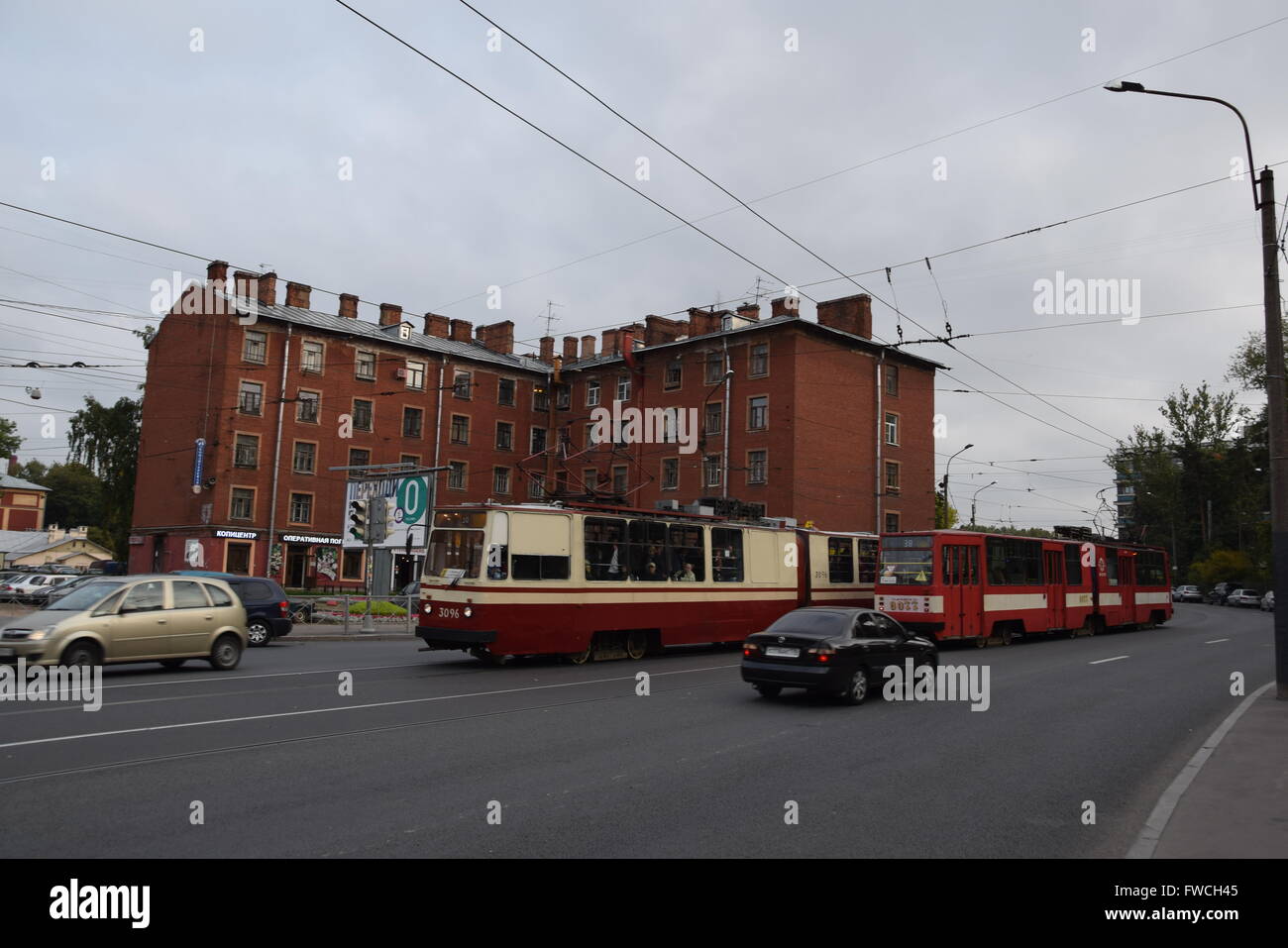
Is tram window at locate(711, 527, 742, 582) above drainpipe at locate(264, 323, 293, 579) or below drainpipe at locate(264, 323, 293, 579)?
below

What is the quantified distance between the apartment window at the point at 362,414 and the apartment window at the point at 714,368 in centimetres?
1946

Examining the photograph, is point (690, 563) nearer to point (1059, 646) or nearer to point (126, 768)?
point (1059, 646)

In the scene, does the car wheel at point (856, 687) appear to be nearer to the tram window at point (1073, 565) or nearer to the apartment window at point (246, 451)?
the tram window at point (1073, 565)

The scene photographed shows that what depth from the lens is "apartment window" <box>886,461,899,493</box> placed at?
51.8 meters

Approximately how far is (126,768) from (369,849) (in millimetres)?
3394

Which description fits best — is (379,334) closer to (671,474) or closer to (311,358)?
(311,358)

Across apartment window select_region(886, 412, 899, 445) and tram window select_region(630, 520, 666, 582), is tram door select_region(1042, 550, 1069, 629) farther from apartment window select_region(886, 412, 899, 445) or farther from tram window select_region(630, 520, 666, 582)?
apartment window select_region(886, 412, 899, 445)

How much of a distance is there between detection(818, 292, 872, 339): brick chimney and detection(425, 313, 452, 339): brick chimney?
2454 cm

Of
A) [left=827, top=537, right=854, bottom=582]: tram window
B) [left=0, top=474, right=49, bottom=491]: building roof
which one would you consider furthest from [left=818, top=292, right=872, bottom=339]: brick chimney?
[left=0, top=474, right=49, bottom=491]: building roof

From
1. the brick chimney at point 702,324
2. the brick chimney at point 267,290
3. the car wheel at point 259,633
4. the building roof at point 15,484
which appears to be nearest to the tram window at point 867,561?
the car wheel at point 259,633

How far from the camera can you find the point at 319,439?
52.2 metres

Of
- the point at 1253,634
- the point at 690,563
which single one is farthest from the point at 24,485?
the point at 1253,634

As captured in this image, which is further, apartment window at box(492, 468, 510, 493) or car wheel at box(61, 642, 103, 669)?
apartment window at box(492, 468, 510, 493)
